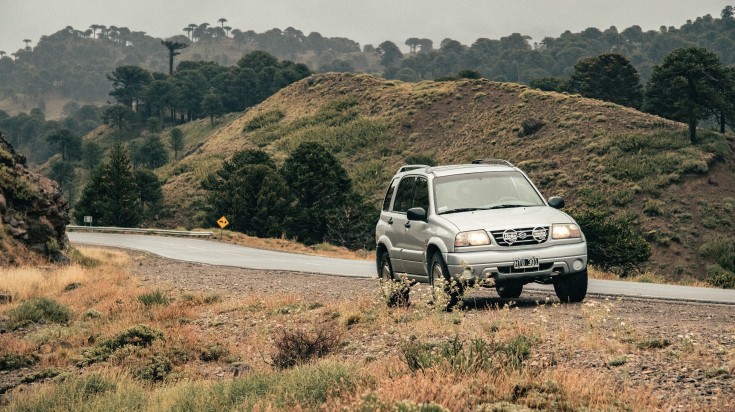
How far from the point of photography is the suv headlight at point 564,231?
11.0 metres

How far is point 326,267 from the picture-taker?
82.6 feet

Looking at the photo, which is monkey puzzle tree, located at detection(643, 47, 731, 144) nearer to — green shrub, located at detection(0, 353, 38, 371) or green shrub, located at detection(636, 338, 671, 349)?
green shrub, located at detection(636, 338, 671, 349)

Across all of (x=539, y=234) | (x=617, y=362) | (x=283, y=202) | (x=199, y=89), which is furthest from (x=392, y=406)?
(x=199, y=89)

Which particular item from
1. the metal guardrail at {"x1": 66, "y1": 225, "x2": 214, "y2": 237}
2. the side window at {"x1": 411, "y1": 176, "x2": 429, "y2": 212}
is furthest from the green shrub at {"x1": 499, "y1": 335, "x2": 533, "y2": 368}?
the metal guardrail at {"x1": 66, "y1": 225, "x2": 214, "y2": 237}

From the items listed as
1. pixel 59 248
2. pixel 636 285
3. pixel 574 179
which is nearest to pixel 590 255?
pixel 636 285

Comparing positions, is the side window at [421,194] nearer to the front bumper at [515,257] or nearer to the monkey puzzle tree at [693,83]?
the front bumper at [515,257]

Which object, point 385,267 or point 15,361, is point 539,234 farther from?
point 15,361

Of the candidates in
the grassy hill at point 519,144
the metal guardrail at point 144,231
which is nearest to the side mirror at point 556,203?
the metal guardrail at point 144,231

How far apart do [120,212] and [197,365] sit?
204 feet

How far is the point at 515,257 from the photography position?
10680 millimetres

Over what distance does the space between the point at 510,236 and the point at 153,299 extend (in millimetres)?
8012

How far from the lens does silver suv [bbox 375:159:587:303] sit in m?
10.7

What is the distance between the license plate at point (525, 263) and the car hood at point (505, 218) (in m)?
0.45

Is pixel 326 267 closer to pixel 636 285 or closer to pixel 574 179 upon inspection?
pixel 636 285
